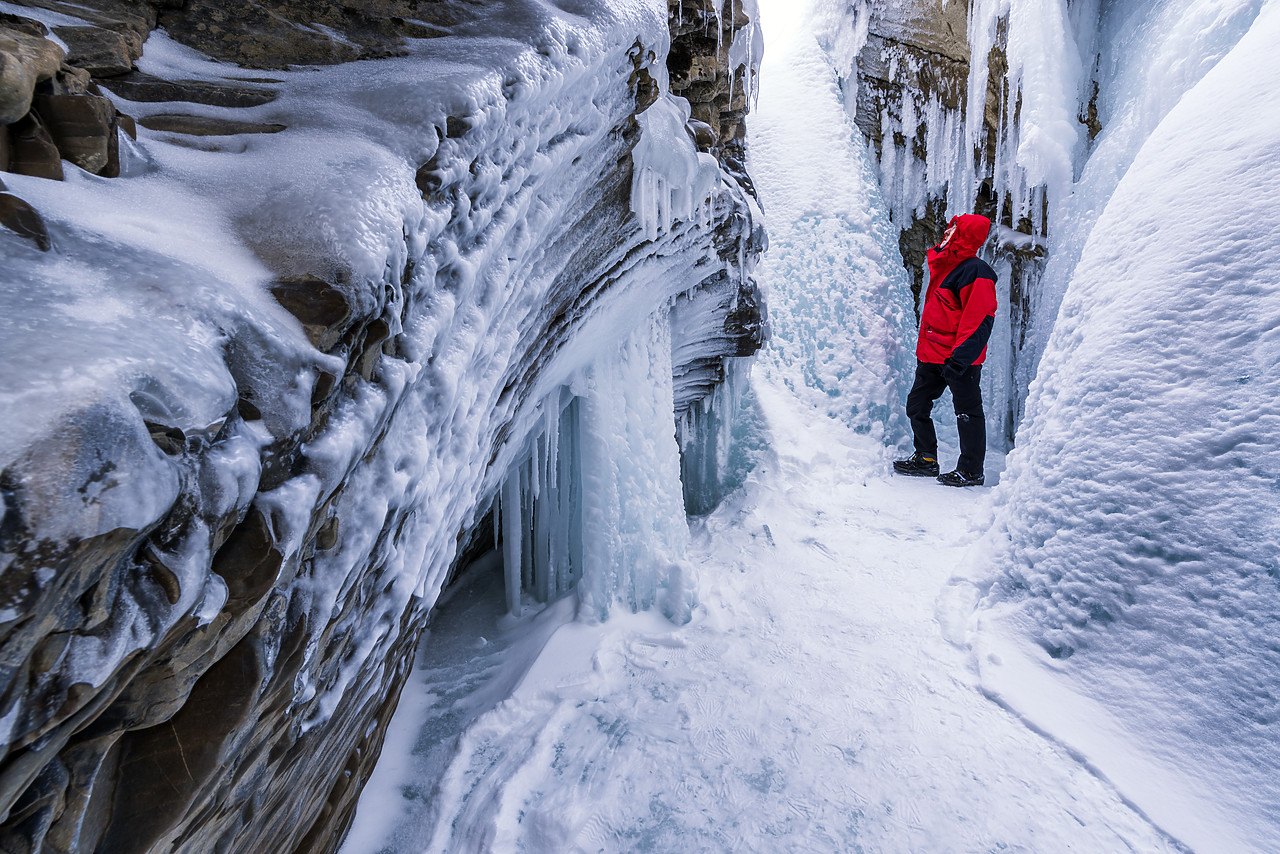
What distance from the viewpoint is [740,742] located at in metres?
2.08

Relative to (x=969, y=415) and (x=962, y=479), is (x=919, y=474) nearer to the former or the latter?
(x=962, y=479)

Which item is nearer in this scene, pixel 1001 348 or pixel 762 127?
pixel 1001 348

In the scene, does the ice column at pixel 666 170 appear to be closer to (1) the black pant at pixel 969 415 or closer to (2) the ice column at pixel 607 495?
(2) the ice column at pixel 607 495

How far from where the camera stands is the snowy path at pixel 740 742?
175 cm

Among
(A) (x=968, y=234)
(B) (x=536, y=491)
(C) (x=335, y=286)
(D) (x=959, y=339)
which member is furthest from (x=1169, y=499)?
(A) (x=968, y=234)

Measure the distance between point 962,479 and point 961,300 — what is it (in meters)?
1.19

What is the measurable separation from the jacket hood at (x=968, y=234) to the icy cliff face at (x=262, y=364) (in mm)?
2835

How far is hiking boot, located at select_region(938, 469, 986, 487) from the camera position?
13.9ft

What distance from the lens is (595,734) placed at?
2141 millimetres

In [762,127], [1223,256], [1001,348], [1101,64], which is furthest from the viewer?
[762,127]

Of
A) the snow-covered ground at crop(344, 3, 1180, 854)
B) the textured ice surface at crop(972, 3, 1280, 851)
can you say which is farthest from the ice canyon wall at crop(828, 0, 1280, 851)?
the snow-covered ground at crop(344, 3, 1180, 854)

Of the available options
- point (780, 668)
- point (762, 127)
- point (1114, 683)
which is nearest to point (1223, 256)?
point (1114, 683)

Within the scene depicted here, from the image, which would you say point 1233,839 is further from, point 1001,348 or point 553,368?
point 1001,348

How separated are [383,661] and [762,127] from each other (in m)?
6.05
